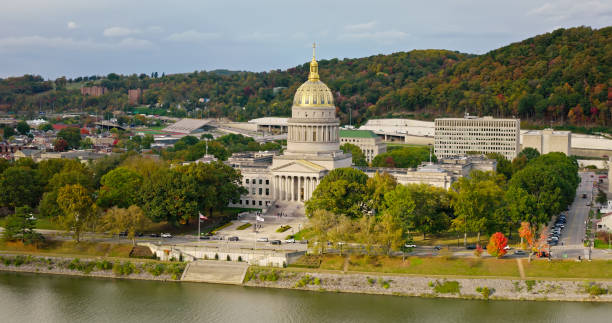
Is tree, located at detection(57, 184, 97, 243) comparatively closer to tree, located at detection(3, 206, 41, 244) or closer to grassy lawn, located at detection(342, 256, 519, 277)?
tree, located at detection(3, 206, 41, 244)

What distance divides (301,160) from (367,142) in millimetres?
48228

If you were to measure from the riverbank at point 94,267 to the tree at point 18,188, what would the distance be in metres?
12.6

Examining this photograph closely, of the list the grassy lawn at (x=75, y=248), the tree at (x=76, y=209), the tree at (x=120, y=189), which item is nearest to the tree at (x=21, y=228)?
the grassy lawn at (x=75, y=248)

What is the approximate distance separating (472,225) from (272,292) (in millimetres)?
19070

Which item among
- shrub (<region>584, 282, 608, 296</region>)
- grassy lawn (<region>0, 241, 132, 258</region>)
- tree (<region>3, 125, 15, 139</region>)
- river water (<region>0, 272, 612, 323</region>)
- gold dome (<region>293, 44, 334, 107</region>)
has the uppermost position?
gold dome (<region>293, 44, 334, 107</region>)

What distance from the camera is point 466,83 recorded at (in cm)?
18300

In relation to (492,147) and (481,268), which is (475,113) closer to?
(492,147)

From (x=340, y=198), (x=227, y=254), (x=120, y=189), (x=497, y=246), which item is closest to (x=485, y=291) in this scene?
(x=497, y=246)

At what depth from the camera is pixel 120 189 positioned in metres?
78.4

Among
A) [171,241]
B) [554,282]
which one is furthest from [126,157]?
[554,282]

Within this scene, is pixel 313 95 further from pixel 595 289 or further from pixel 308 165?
pixel 595 289

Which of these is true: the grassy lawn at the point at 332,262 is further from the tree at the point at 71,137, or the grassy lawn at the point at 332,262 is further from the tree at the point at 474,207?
the tree at the point at 71,137

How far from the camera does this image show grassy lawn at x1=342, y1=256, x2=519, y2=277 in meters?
61.0

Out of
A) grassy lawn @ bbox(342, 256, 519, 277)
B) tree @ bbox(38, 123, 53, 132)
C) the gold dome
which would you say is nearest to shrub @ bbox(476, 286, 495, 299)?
grassy lawn @ bbox(342, 256, 519, 277)
